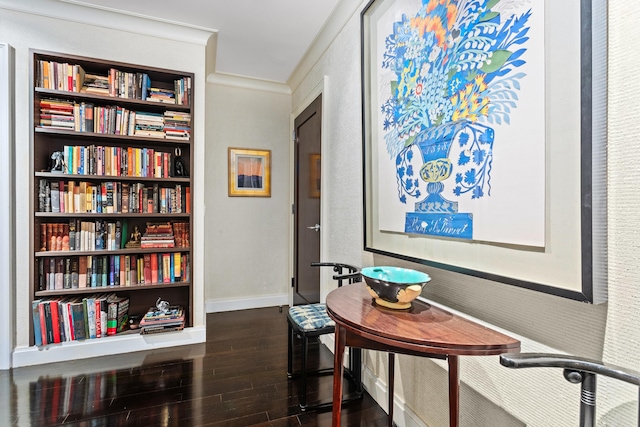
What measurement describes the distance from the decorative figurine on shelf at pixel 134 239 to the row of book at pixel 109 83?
114cm

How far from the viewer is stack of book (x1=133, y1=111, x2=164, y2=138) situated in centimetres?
259

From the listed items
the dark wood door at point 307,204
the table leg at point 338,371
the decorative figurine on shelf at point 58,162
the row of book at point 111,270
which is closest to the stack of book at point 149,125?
the decorative figurine on shelf at point 58,162

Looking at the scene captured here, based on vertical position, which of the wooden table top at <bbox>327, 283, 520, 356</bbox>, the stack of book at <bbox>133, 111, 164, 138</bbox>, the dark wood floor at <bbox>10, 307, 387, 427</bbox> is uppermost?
the stack of book at <bbox>133, 111, 164, 138</bbox>

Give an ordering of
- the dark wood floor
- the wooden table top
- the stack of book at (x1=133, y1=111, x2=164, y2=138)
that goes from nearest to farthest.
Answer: the wooden table top < the dark wood floor < the stack of book at (x1=133, y1=111, x2=164, y2=138)

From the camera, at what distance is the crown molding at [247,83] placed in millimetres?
3422

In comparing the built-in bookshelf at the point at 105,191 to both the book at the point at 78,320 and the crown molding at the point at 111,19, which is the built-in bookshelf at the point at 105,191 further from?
the crown molding at the point at 111,19

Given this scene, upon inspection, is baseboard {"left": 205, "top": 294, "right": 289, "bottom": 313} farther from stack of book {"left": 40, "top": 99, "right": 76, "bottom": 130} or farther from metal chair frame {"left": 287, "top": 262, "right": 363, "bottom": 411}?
stack of book {"left": 40, "top": 99, "right": 76, "bottom": 130}

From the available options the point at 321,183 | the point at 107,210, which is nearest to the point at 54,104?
the point at 107,210

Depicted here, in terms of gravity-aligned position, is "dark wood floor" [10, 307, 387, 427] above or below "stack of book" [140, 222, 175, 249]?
below

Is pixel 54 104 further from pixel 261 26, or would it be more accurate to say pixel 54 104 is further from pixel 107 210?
pixel 261 26

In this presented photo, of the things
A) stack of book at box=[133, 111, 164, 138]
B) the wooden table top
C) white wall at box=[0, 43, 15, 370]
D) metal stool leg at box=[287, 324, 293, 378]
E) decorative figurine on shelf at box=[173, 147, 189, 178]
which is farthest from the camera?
decorative figurine on shelf at box=[173, 147, 189, 178]

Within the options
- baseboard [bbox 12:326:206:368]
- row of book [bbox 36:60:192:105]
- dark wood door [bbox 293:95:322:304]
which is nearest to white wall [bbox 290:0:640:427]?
dark wood door [bbox 293:95:322:304]

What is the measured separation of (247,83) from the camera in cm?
355

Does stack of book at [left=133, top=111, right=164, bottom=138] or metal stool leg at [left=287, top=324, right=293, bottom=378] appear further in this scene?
stack of book at [left=133, top=111, right=164, bottom=138]
